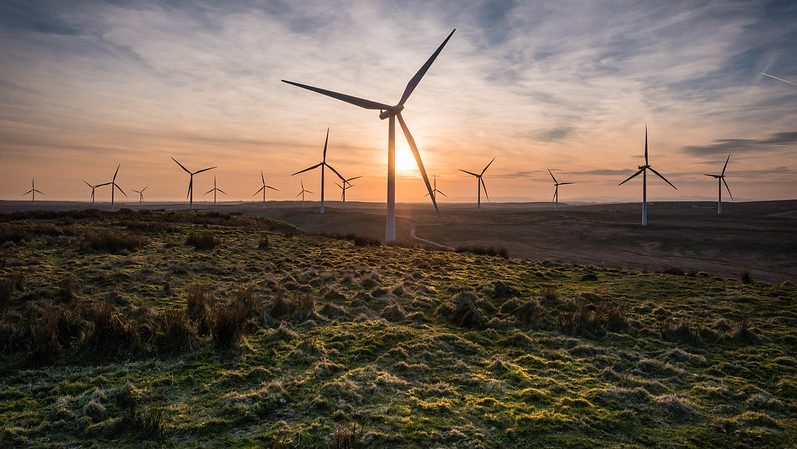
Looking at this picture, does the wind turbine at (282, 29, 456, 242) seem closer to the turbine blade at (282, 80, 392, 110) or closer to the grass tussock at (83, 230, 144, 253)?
the turbine blade at (282, 80, 392, 110)

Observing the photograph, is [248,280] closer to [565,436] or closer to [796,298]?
[565,436]

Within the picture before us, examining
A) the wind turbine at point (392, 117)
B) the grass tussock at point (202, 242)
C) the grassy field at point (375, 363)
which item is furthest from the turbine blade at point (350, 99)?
the grassy field at point (375, 363)

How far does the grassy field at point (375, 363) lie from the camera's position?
7074mm

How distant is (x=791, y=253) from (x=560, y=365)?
50064 mm

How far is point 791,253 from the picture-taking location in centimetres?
4456

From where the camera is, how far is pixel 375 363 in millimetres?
10031

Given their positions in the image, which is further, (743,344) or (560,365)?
(743,344)

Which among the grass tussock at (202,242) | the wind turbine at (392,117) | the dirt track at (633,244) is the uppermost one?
the wind turbine at (392,117)

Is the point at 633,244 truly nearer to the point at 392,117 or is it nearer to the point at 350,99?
the point at 392,117

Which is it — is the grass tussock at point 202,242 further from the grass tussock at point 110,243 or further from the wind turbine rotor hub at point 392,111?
the wind turbine rotor hub at point 392,111

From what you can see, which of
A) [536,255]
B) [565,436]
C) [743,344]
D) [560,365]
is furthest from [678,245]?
[565,436]

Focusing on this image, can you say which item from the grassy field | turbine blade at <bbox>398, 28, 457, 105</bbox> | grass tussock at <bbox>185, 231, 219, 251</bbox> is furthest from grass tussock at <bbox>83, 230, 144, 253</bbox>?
turbine blade at <bbox>398, 28, 457, 105</bbox>

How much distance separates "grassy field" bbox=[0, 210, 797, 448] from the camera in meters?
7.07

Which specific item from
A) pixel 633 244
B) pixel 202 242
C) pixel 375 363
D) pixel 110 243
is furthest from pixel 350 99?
pixel 633 244
